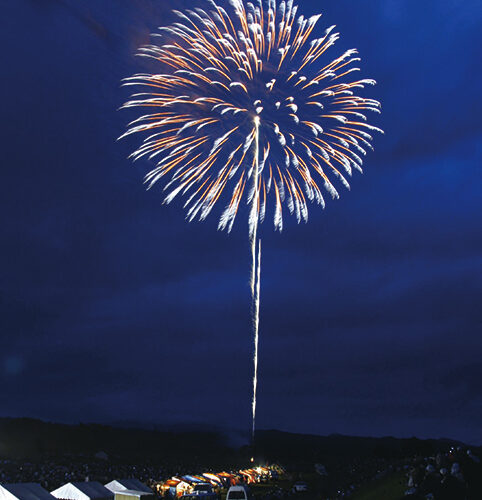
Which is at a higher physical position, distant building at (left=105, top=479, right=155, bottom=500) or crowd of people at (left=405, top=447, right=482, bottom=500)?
crowd of people at (left=405, top=447, right=482, bottom=500)

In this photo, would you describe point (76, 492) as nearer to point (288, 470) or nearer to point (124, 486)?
point (124, 486)

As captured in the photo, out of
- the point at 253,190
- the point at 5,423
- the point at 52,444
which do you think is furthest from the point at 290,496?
the point at 5,423

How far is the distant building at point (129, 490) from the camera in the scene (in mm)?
41406

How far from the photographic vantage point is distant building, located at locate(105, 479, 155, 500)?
41.4 meters

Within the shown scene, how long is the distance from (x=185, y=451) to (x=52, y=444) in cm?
4807

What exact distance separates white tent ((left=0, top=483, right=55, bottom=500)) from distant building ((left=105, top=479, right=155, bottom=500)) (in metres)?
10.2

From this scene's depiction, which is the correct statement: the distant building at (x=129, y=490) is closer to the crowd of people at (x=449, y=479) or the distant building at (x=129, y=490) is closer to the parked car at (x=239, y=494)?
the parked car at (x=239, y=494)

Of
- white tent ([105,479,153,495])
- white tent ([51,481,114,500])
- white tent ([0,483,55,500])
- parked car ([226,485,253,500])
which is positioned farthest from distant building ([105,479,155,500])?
white tent ([0,483,55,500])

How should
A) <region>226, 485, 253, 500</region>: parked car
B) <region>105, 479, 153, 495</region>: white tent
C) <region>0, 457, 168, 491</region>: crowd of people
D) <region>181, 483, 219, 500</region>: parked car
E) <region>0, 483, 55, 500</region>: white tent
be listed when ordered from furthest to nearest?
<region>0, 457, 168, 491</region>: crowd of people, <region>105, 479, 153, 495</region>: white tent, <region>181, 483, 219, 500</region>: parked car, <region>226, 485, 253, 500</region>: parked car, <region>0, 483, 55, 500</region>: white tent

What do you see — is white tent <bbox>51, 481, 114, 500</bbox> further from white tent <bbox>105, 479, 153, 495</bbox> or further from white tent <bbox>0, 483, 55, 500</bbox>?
white tent <bbox>0, 483, 55, 500</bbox>

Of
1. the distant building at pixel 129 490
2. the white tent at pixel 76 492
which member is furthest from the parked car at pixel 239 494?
the white tent at pixel 76 492

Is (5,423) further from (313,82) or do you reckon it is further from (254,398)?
(313,82)

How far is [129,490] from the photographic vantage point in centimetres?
4347

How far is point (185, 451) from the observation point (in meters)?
184
